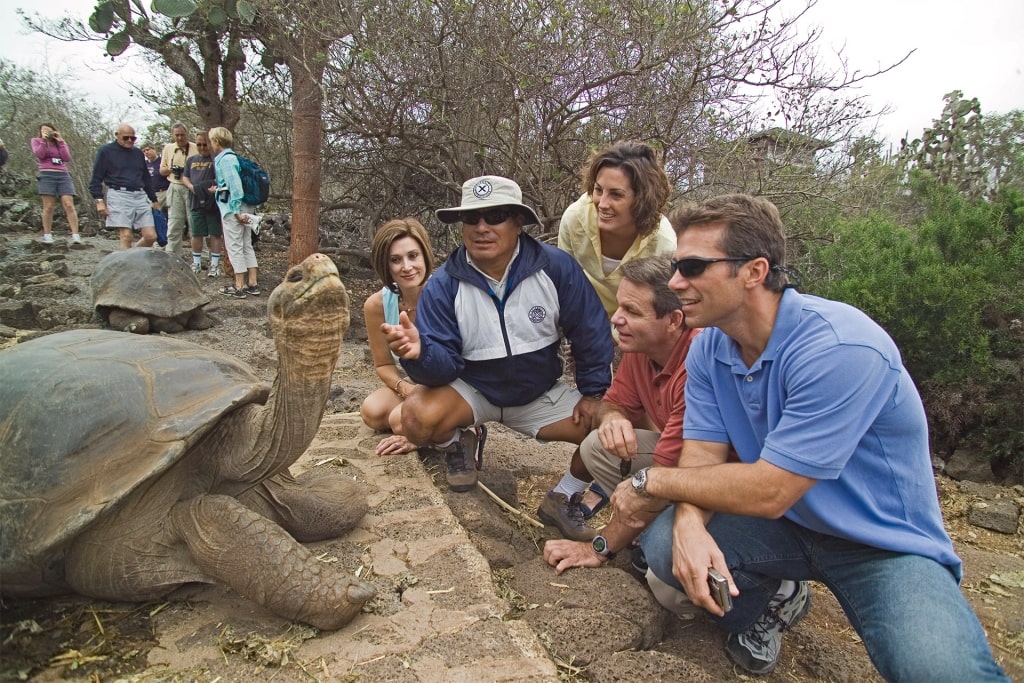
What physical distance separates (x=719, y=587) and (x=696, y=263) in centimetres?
94

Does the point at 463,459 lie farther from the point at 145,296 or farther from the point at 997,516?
the point at 145,296

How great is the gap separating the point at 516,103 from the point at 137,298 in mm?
3738

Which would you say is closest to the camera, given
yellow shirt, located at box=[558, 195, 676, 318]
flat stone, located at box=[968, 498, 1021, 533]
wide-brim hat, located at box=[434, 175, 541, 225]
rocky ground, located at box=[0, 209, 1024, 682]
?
rocky ground, located at box=[0, 209, 1024, 682]

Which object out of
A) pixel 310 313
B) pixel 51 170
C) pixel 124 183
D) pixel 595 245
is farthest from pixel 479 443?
pixel 51 170

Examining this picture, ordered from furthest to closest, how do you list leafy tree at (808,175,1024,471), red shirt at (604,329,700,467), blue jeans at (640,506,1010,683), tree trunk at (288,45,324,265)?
tree trunk at (288,45,324,265) < leafy tree at (808,175,1024,471) < red shirt at (604,329,700,467) < blue jeans at (640,506,1010,683)

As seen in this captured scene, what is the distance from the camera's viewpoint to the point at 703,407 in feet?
6.77

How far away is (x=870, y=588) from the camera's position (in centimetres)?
177

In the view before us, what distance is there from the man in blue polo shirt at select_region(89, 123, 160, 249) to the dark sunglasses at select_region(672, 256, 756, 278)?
735 cm

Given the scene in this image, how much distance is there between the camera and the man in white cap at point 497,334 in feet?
9.20

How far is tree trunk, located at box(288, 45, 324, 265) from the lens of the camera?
5.98 meters

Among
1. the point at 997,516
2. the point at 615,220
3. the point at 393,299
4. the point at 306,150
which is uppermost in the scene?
the point at 306,150

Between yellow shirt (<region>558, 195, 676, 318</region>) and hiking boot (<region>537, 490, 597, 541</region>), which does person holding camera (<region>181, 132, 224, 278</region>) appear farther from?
hiking boot (<region>537, 490, 597, 541</region>)

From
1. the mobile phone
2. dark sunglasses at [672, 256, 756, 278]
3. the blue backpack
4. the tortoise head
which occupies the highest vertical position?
the blue backpack

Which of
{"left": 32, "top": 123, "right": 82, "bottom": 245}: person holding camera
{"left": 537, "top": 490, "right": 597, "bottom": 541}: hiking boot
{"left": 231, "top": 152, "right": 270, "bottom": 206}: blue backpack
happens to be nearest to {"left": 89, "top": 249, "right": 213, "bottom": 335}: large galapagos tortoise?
{"left": 231, "top": 152, "right": 270, "bottom": 206}: blue backpack
